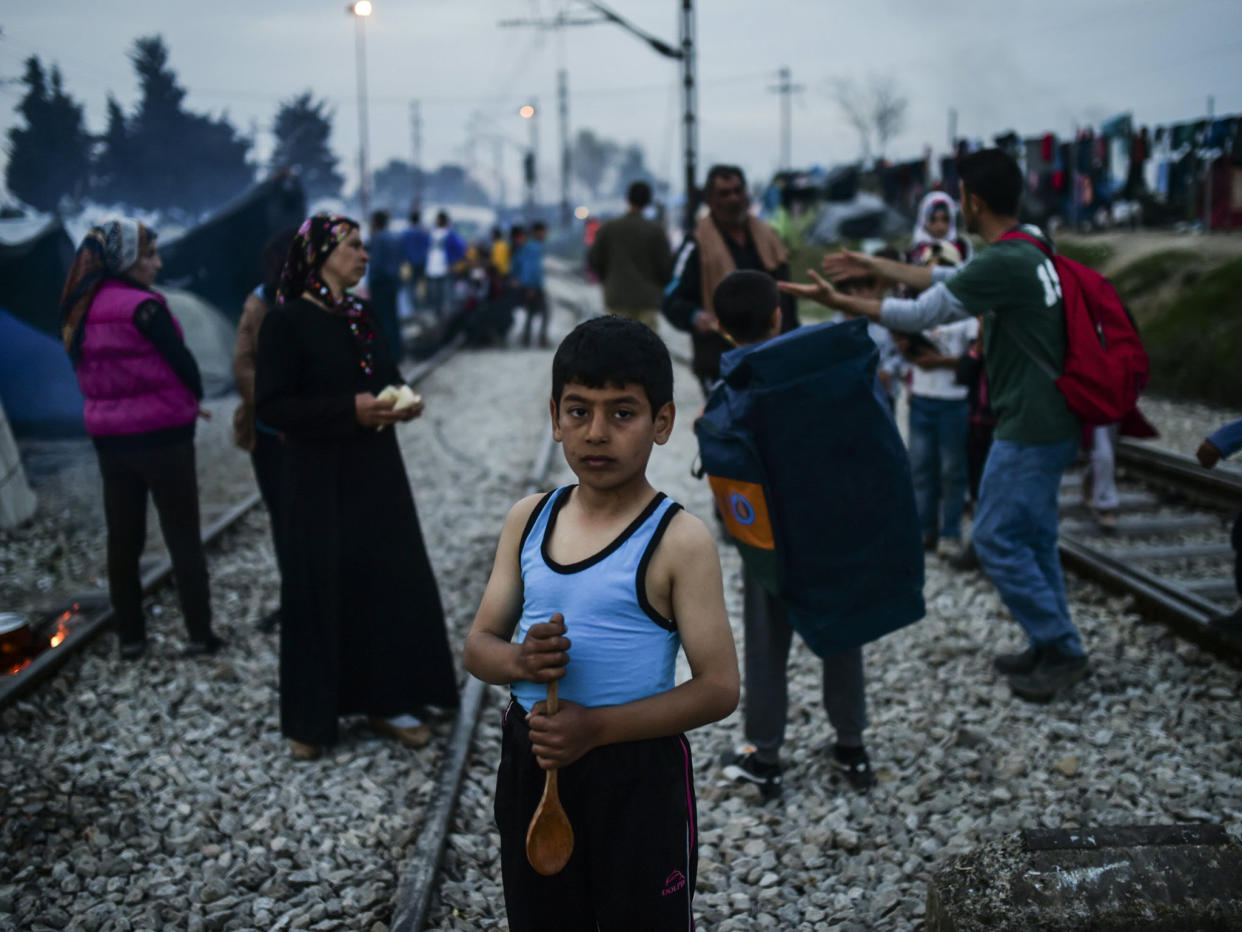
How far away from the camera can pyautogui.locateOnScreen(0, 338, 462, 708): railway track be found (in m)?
4.89

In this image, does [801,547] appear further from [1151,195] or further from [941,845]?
[1151,195]

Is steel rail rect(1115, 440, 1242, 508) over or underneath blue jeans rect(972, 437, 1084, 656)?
underneath

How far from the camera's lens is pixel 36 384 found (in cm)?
932

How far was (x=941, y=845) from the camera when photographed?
3.71 m

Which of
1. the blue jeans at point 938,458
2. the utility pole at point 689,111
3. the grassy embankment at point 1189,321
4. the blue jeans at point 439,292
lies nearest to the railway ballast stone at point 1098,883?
the blue jeans at point 938,458

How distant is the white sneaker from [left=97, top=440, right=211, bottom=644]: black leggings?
4407 millimetres

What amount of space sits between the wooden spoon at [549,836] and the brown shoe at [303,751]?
2.69 meters

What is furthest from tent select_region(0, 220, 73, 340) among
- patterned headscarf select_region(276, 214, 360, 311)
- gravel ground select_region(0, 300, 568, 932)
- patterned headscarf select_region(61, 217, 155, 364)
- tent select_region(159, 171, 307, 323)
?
patterned headscarf select_region(276, 214, 360, 311)

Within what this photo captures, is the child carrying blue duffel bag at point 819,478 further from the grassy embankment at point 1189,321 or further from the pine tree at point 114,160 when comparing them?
the grassy embankment at point 1189,321

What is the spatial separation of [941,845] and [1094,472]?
443 cm

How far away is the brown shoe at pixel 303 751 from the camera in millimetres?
4387

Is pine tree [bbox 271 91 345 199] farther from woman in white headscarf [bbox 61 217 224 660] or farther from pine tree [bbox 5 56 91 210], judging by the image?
woman in white headscarf [bbox 61 217 224 660]

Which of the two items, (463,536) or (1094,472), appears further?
(463,536)

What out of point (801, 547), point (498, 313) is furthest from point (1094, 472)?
point (498, 313)
